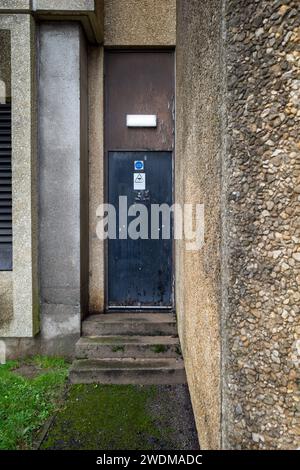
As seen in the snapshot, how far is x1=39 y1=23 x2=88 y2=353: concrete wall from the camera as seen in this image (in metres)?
3.76

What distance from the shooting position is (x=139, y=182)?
427 cm

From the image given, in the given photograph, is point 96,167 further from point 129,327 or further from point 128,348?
point 128,348

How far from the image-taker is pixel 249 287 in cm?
138

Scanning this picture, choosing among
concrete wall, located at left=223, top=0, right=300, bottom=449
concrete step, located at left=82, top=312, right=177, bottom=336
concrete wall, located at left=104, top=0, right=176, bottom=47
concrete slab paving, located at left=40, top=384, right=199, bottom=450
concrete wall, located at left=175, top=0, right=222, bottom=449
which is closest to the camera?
concrete wall, located at left=223, top=0, right=300, bottom=449

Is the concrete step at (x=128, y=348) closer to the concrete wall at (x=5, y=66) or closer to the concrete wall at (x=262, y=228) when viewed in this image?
the concrete wall at (x=262, y=228)

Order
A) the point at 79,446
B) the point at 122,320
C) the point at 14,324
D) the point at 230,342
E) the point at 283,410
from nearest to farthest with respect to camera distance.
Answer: the point at 283,410, the point at 230,342, the point at 79,446, the point at 14,324, the point at 122,320

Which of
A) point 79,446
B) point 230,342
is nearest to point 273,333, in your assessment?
point 230,342

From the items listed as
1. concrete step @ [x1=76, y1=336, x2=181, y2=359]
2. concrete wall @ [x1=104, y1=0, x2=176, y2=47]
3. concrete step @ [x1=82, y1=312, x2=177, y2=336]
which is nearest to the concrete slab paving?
concrete step @ [x1=76, y1=336, x2=181, y2=359]

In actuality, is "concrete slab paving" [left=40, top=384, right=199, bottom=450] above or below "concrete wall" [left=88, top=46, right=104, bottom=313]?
below

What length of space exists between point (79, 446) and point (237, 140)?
2.48m

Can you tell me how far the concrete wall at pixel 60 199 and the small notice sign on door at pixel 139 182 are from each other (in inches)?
32.5

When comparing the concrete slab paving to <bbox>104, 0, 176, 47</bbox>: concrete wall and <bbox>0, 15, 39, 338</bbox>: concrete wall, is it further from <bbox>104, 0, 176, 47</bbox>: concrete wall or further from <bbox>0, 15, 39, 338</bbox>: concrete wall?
<bbox>104, 0, 176, 47</bbox>: concrete wall

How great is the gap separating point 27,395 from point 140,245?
7.33ft
